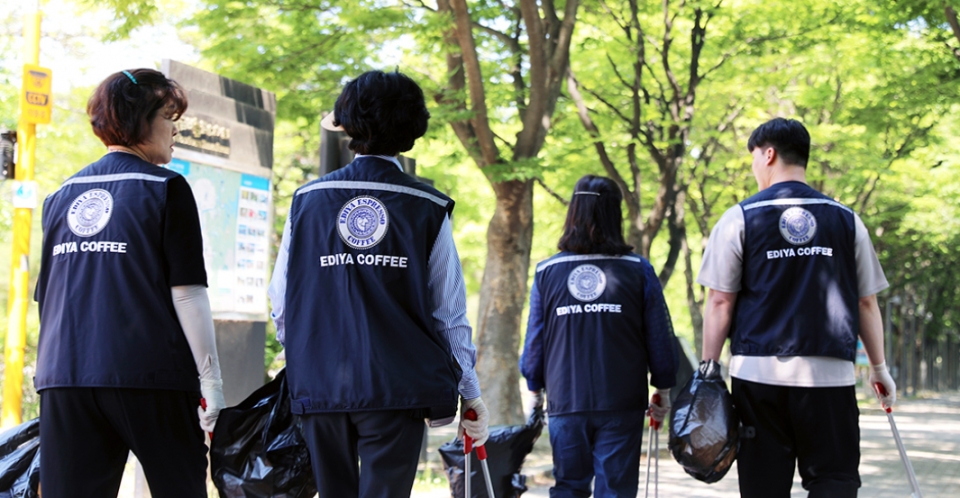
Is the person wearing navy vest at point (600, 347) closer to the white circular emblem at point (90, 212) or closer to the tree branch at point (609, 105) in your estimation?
the white circular emblem at point (90, 212)

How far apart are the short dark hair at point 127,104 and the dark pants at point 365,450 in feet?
3.58

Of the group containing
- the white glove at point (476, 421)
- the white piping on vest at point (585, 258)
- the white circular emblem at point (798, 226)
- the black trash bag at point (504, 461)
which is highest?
the white circular emblem at point (798, 226)

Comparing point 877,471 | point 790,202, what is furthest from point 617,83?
point 790,202

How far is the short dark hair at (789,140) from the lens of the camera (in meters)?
4.40

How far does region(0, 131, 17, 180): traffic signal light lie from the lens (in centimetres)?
1000

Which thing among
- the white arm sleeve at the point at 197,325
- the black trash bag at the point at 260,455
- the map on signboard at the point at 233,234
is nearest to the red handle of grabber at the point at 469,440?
the black trash bag at the point at 260,455

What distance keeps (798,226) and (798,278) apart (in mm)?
220

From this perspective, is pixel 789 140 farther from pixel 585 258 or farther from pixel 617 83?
pixel 617 83

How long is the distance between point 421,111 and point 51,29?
18039 mm

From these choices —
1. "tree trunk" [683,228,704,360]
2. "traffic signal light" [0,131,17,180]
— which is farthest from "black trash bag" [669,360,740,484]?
"tree trunk" [683,228,704,360]

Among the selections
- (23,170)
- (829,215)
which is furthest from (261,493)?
(23,170)

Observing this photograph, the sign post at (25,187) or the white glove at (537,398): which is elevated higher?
the sign post at (25,187)

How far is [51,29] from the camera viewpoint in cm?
1906

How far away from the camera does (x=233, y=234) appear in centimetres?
682
